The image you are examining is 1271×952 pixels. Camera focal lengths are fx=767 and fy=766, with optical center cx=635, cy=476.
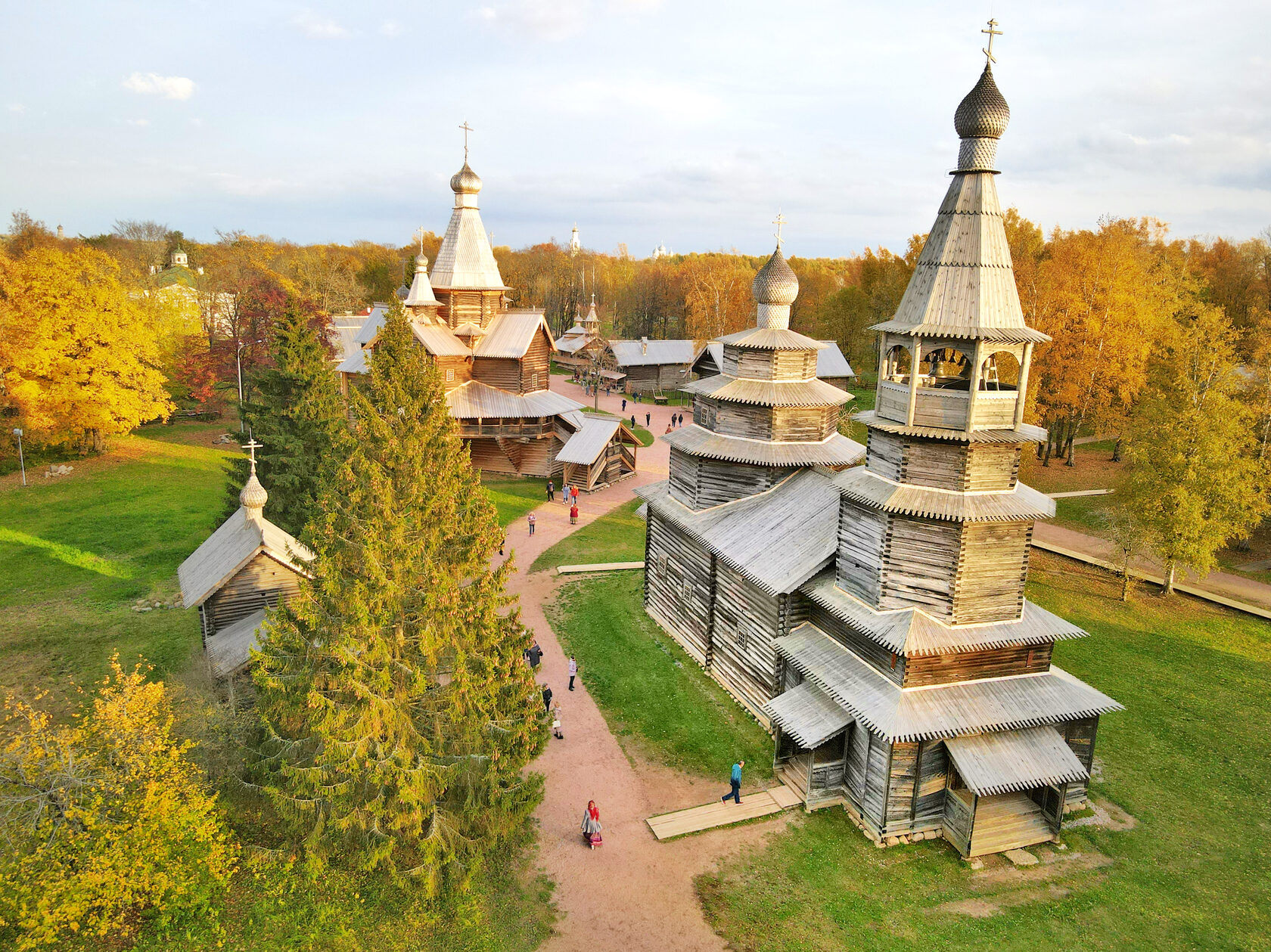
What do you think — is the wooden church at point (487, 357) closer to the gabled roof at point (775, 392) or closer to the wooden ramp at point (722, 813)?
the gabled roof at point (775, 392)

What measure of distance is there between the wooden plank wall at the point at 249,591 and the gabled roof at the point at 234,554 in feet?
0.81

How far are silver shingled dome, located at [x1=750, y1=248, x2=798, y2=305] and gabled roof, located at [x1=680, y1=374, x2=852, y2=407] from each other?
261cm

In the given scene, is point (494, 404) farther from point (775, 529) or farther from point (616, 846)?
point (616, 846)

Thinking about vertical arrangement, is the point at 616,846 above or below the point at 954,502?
below

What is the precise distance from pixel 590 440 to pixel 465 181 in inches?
639

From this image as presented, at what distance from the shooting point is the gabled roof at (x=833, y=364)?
214 ft

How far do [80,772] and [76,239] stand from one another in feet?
289

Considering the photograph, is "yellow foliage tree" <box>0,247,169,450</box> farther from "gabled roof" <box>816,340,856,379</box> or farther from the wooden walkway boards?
"gabled roof" <box>816,340,856,379</box>

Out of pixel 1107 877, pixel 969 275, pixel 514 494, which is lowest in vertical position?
pixel 1107 877

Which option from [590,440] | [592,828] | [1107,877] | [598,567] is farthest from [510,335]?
[1107,877]

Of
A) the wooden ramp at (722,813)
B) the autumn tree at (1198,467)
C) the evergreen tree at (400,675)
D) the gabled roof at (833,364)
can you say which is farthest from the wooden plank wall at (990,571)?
the gabled roof at (833,364)

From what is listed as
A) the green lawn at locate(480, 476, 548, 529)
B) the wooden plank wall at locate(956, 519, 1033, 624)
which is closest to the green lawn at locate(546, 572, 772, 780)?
the wooden plank wall at locate(956, 519, 1033, 624)

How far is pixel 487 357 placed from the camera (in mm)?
42469

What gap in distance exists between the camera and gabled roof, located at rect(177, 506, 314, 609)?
18156 millimetres
